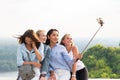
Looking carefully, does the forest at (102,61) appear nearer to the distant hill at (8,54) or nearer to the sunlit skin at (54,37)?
the distant hill at (8,54)

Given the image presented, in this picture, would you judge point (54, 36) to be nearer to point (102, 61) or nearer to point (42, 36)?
point (42, 36)

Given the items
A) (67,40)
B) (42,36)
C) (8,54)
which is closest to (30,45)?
(42,36)

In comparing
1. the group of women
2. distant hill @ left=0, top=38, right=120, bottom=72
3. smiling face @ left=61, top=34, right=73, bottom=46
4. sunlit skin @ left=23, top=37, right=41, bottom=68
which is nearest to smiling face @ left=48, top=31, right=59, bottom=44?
the group of women

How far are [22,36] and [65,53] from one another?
53cm

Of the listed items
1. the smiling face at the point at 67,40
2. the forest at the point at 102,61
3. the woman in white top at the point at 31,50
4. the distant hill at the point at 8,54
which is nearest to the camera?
the woman in white top at the point at 31,50

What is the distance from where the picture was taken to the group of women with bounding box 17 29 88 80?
16.6 feet

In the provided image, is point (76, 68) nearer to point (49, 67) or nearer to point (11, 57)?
point (49, 67)

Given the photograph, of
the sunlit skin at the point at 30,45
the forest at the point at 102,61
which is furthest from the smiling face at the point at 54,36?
the forest at the point at 102,61

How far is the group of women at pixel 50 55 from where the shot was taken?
5.07 metres

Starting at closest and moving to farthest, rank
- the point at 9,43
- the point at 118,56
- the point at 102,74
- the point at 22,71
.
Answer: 1. the point at 22,71
2. the point at 9,43
3. the point at 102,74
4. the point at 118,56

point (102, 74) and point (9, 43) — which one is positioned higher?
point (9, 43)

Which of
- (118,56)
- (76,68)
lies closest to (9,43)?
(118,56)

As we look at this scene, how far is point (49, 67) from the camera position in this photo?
17.5 feet

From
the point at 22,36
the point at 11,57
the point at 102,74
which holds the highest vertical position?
the point at 22,36
